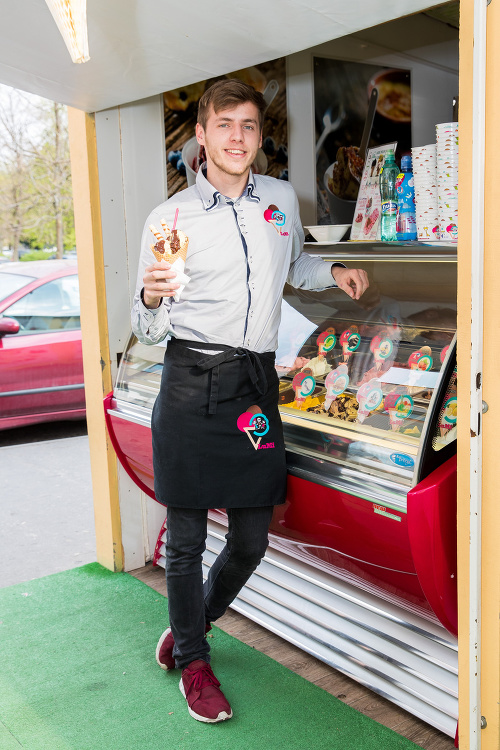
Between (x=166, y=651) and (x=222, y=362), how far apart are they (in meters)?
1.16

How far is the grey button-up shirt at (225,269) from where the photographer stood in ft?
7.88

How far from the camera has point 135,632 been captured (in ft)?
9.82

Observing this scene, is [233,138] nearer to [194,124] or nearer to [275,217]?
[275,217]

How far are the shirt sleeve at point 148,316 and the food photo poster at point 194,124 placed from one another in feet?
3.54

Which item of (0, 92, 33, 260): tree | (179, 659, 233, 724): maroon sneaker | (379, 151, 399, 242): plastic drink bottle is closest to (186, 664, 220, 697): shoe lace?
(179, 659, 233, 724): maroon sneaker

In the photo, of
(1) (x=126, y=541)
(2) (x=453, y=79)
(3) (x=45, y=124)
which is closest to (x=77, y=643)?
(1) (x=126, y=541)

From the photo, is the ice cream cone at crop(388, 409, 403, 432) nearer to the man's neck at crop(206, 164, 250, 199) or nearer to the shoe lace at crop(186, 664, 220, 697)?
the man's neck at crop(206, 164, 250, 199)

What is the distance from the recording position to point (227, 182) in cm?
244

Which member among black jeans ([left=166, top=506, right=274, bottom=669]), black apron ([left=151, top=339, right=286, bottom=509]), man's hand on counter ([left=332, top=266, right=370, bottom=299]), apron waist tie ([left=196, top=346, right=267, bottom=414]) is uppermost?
man's hand on counter ([left=332, top=266, right=370, bottom=299])

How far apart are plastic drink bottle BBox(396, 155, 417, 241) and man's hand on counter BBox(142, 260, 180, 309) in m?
0.84

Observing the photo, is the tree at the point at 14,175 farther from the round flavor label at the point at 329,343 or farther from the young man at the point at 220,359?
the round flavor label at the point at 329,343

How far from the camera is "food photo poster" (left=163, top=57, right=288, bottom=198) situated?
3.39 m

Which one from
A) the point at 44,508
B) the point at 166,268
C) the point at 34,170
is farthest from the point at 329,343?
the point at 34,170

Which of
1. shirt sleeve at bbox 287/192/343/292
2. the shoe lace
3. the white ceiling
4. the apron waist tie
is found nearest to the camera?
the white ceiling
